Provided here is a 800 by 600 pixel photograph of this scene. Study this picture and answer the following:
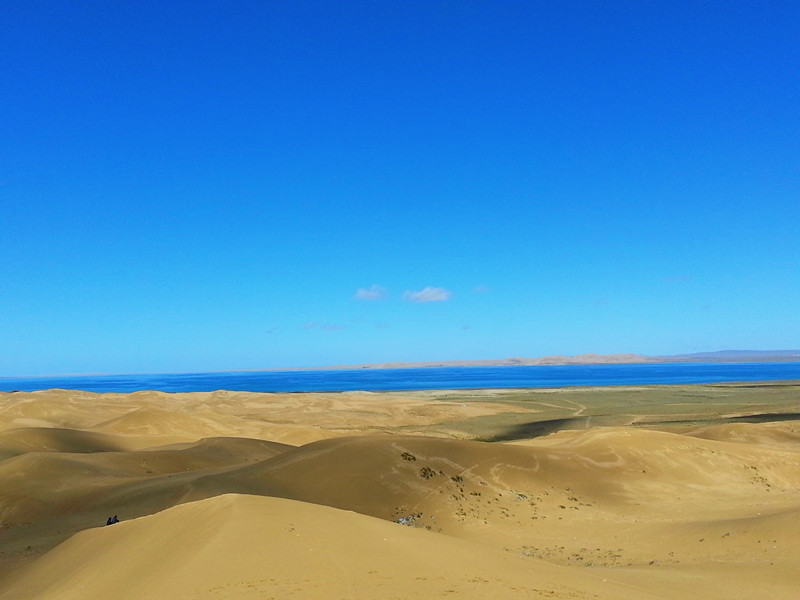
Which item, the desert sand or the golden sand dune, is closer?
the golden sand dune

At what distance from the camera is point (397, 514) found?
20484 millimetres

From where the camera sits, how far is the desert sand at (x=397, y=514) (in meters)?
9.31

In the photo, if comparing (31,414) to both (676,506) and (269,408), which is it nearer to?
(269,408)

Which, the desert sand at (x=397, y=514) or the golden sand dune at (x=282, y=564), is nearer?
the golden sand dune at (x=282, y=564)

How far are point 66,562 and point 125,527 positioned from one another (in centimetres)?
141

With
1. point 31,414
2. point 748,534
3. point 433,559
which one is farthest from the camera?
point 31,414

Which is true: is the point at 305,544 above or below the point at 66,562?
above

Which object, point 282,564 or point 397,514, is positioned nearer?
point 282,564

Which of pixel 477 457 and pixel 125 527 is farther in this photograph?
pixel 477 457

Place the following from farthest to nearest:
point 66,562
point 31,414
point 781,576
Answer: point 31,414 → point 66,562 → point 781,576

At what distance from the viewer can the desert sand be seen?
9312mm

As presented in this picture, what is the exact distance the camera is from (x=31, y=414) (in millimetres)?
55219

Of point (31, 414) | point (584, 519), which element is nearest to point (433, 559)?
point (584, 519)

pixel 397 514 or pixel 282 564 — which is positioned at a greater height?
pixel 282 564
